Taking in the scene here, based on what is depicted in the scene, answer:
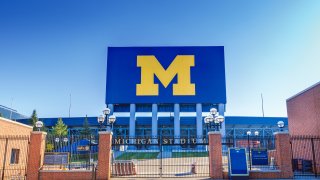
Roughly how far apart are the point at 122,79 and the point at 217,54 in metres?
14.1

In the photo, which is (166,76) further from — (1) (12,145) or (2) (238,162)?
(2) (238,162)

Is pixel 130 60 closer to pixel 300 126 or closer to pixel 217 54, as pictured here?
pixel 217 54

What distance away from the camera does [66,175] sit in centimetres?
1895

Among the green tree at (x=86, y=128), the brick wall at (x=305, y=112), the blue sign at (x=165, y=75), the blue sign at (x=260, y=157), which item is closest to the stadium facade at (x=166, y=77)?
the blue sign at (x=165, y=75)

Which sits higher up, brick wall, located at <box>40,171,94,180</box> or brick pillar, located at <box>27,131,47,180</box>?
brick pillar, located at <box>27,131,47,180</box>

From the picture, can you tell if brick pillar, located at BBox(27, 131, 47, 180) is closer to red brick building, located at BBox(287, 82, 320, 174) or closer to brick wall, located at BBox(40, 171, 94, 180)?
brick wall, located at BBox(40, 171, 94, 180)

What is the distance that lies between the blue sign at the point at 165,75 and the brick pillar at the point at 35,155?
29053 millimetres

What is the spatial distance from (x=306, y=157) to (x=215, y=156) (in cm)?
836

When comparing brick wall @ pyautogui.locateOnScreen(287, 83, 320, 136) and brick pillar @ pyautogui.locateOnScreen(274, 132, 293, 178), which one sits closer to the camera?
brick pillar @ pyautogui.locateOnScreen(274, 132, 293, 178)

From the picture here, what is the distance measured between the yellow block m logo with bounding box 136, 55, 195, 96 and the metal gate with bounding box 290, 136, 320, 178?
23.9m

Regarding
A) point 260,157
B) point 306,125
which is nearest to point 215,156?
point 260,157

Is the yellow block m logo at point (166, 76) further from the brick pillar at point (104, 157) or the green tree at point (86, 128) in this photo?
the brick pillar at point (104, 157)

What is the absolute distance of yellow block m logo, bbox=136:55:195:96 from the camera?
159 feet

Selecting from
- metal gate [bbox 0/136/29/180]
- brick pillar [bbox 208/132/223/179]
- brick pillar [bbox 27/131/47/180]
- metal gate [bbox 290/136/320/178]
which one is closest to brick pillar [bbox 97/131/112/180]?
brick pillar [bbox 27/131/47/180]
